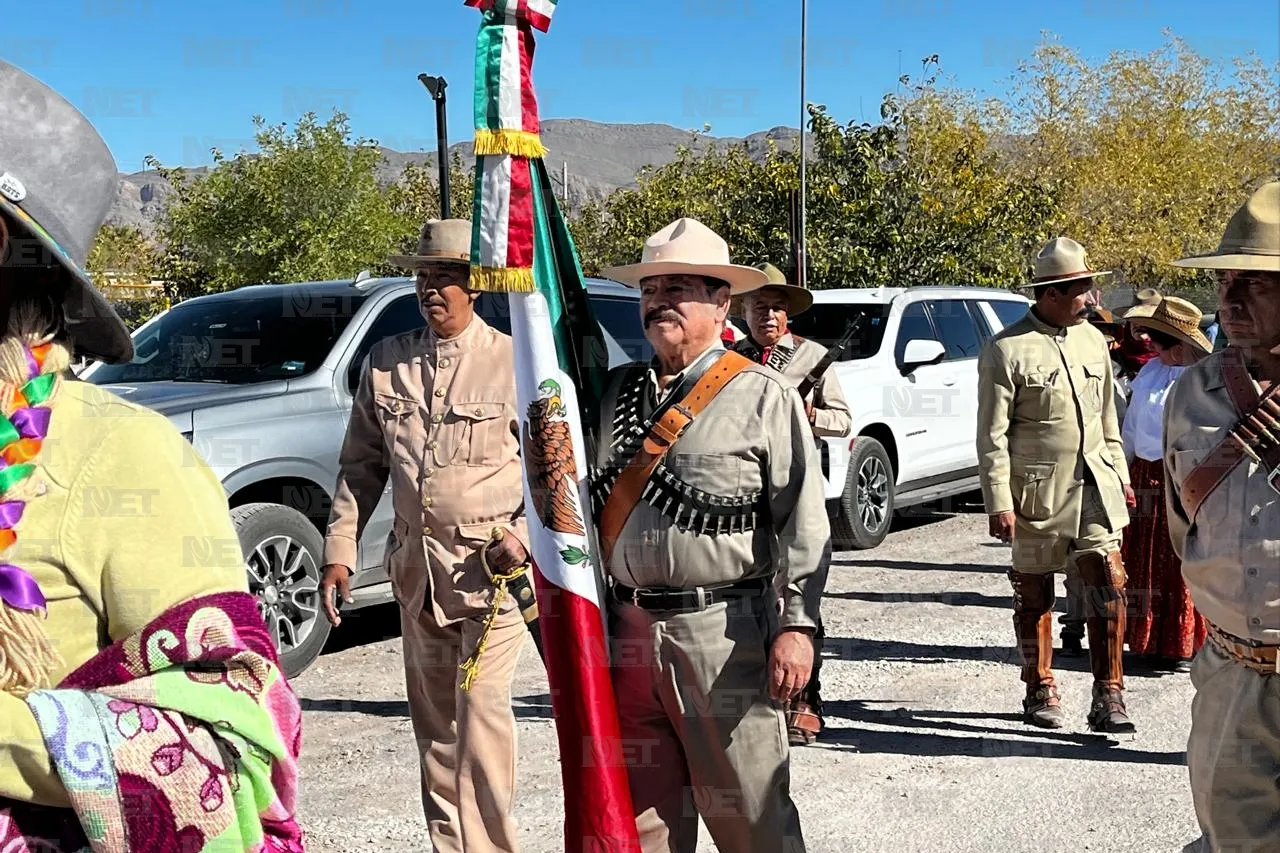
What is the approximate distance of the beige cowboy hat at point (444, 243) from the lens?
4734 mm

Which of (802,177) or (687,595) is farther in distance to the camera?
(802,177)

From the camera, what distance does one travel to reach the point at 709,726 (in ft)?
12.3

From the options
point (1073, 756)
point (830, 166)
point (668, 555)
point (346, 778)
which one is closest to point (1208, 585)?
point (668, 555)

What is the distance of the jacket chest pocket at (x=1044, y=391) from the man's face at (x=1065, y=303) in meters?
0.26

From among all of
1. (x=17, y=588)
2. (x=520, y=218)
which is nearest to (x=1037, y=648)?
(x=520, y=218)

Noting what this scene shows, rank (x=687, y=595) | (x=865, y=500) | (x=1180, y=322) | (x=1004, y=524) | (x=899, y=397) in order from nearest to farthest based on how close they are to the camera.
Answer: (x=687, y=595) < (x=1004, y=524) < (x=1180, y=322) < (x=865, y=500) < (x=899, y=397)

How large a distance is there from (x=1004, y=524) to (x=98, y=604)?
5269 mm

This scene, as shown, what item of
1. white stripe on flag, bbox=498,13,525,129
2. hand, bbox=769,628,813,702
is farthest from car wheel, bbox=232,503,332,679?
hand, bbox=769,628,813,702

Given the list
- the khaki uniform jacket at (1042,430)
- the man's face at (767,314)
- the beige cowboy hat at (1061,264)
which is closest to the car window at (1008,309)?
the man's face at (767,314)

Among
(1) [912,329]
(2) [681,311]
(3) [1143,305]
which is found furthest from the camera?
(1) [912,329]

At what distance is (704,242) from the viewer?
4020 millimetres

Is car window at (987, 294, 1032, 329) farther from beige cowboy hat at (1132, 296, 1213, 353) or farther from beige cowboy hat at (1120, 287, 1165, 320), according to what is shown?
beige cowboy hat at (1132, 296, 1213, 353)

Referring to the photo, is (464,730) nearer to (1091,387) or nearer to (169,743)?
(169,743)

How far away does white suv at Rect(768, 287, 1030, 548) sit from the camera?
10828 mm
